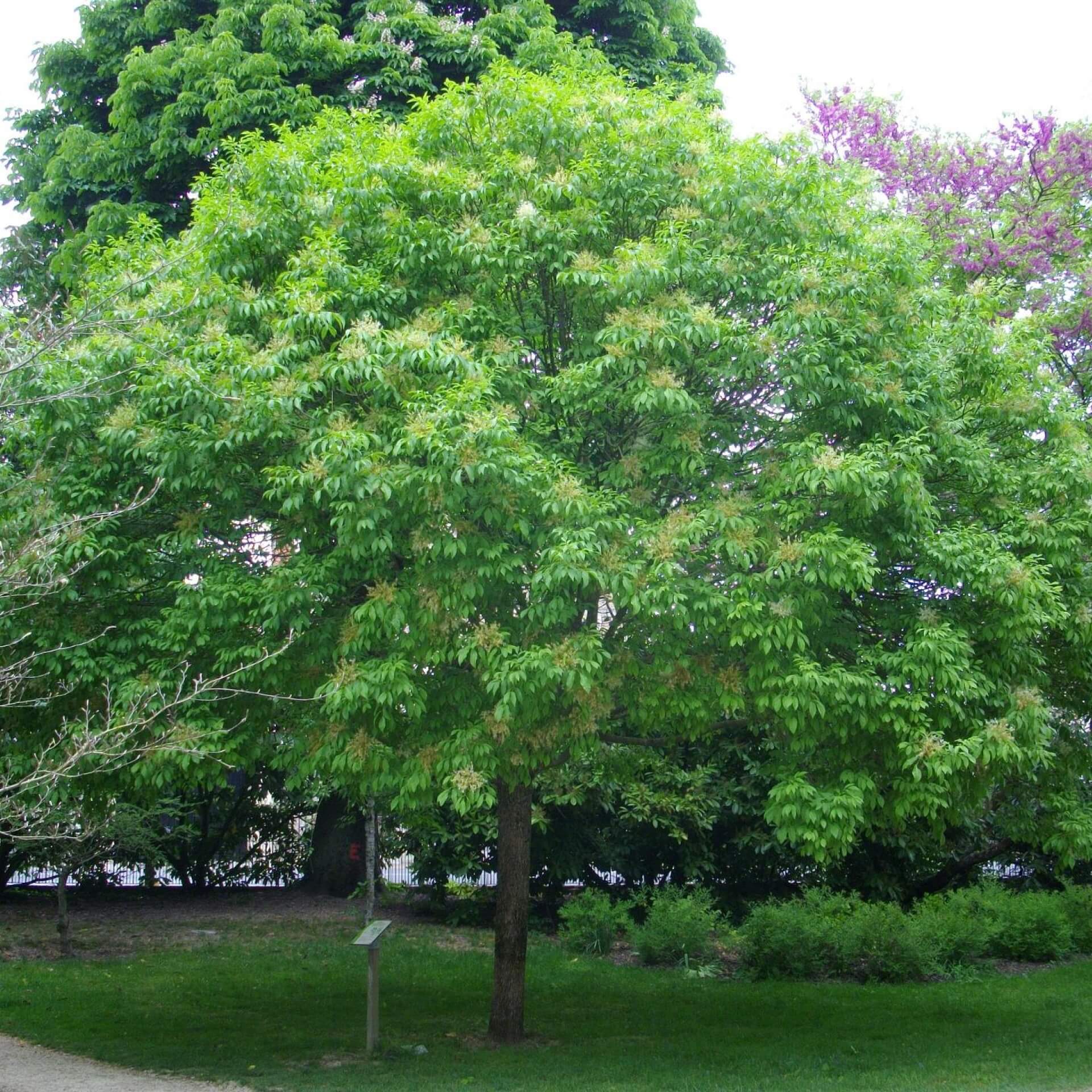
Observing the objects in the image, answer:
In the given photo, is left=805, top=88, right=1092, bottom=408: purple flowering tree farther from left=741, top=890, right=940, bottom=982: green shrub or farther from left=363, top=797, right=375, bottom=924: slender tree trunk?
left=363, top=797, right=375, bottom=924: slender tree trunk

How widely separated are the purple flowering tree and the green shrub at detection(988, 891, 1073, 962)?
6452 millimetres

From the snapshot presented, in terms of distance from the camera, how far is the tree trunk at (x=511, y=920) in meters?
10.0

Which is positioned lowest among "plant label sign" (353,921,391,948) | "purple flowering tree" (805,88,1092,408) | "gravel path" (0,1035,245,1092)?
"gravel path" (0,1035,245,1092)

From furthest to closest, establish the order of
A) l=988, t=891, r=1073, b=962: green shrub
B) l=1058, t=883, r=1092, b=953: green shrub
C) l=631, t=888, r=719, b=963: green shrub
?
l=1058, t=883, r=1092, b=953: green shrub, l=988, t=891, r=1073, b=962: green shrub, l=631, t=888, r=719, b=963: green shrub

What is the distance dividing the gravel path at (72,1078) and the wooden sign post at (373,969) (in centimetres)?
128

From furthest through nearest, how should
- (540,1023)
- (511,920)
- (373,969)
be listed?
(540,1023) < (511,920) < (373,969)

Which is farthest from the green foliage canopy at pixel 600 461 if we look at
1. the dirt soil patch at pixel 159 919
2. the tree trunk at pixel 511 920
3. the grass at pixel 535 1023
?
the dirt soil patch at pixel 159 919

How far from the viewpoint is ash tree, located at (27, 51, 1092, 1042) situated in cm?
723

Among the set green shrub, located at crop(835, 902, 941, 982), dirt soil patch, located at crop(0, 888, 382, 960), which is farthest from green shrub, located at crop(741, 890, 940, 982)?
dirt soil patch, located at crop(0, 888, 382, 960)

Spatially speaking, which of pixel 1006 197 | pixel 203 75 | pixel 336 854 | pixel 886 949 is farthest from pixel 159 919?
pixel 1006 197

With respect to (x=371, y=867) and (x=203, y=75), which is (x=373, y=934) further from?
(x=203, y=75)

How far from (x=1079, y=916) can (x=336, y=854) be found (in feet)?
35.3

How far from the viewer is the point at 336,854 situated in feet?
59.8

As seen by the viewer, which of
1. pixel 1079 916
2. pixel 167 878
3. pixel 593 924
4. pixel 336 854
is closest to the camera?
pixel 593 924
